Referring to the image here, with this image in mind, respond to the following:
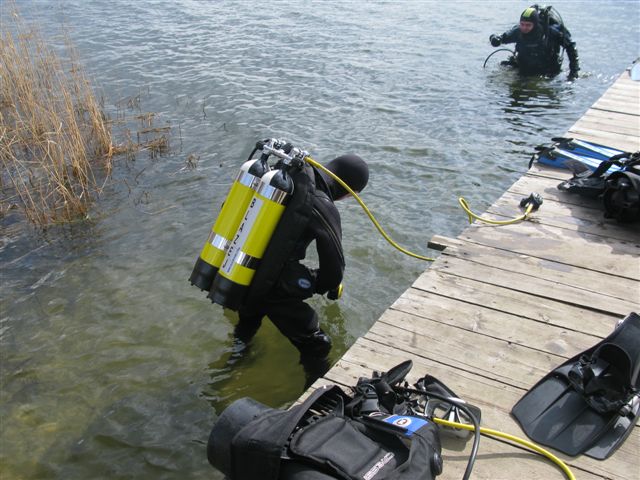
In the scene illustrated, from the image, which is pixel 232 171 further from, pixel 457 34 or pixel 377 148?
pixel 457 34

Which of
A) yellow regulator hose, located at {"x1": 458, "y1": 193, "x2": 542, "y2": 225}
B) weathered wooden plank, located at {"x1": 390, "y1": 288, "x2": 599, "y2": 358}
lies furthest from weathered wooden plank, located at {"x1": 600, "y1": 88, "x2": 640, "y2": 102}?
weathered wooden plank, located at {"x1": 390, "y1": 288, "x2": 599, "y2": 358}

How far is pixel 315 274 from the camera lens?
135 inches

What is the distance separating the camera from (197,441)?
3.72 meters

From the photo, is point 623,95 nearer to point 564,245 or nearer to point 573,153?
point 573,153

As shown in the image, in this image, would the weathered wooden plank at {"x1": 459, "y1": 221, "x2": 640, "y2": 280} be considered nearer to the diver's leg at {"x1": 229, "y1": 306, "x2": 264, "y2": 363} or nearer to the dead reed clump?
the diver's leg at {"x1": 229, "y1": 306, "x2": 264, "y2": 363}

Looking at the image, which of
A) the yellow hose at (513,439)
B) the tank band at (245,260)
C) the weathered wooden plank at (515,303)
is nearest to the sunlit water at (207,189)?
the weathered wooden plank at (515,303)

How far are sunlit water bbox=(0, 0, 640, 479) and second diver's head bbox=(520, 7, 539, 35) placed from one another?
81 cm

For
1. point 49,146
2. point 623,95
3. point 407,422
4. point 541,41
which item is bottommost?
point 623,95

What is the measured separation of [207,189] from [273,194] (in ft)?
12.8

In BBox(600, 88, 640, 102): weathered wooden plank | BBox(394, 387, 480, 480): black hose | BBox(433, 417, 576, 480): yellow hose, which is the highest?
BBox(394, 387, 480, 480): black hose

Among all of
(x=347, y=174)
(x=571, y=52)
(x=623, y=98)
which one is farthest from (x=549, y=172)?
(x=571, y=52)

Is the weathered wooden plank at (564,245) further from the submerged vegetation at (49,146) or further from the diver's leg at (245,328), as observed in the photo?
the submerged vegetation at (49,146)

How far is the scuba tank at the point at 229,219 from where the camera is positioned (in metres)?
3.17

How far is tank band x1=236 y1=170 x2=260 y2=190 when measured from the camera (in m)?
3.14
